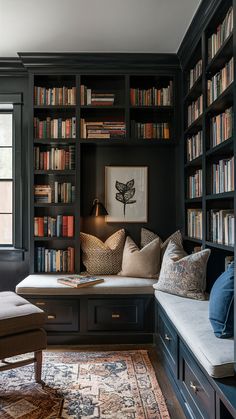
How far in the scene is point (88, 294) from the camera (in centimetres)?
335

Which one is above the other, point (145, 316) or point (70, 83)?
point (70, 83)

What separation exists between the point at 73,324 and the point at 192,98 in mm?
2415

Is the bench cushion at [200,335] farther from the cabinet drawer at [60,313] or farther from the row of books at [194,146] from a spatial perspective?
the row of books at [194,146]

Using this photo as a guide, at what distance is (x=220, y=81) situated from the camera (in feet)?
9.04

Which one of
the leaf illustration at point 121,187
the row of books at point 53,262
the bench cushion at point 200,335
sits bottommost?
the bench cushion at point 200,335

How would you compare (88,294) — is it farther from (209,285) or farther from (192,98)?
(192,98)

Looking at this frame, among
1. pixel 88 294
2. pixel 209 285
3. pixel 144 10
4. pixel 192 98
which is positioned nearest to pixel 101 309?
pixel 88 294

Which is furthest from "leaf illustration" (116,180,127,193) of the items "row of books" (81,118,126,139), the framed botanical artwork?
"row of books" (81,118,126,139)

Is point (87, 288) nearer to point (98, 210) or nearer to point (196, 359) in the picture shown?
point (98, 210)

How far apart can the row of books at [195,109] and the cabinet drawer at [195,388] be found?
199 cm

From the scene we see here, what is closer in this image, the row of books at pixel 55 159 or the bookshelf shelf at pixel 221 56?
the bookshelf shelf at pixel 221 56

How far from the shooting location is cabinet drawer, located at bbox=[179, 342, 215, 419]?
1.78 metres

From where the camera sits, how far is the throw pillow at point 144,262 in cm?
364

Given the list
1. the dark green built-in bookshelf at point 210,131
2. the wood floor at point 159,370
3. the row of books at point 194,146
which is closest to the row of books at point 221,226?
the dark green built-in bookshelf at point 210,131
